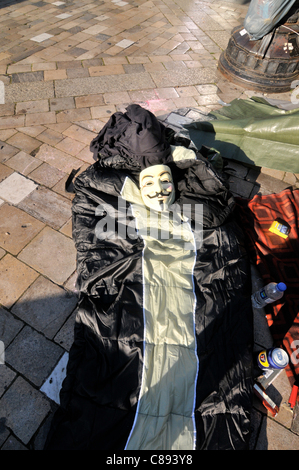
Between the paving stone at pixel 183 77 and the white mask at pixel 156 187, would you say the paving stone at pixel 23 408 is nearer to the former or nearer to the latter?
the white mask at pixel 156 187

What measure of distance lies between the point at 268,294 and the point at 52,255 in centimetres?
227

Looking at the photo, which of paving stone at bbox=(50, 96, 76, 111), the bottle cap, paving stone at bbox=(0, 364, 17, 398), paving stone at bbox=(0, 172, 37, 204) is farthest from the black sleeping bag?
paving stone at bbox=(50, 96, 76, 111)

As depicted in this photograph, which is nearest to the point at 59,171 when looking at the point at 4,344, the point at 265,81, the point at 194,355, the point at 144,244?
the point at 144,244

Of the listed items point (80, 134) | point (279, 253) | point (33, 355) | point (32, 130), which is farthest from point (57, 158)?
point (279, 253)

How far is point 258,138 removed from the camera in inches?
140

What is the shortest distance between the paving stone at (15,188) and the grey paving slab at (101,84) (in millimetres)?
2238

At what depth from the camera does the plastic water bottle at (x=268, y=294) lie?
2240mm

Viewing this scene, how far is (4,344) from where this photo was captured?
7.55ft

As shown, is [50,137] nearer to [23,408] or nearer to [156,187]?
[156,187]

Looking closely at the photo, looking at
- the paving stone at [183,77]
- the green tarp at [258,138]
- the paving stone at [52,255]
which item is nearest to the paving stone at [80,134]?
the green tarp at [258,138]

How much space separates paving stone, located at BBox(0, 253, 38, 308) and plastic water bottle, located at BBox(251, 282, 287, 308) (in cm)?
227
